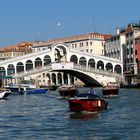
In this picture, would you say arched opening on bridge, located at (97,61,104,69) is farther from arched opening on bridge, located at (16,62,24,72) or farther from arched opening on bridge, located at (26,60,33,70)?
arched opening on bridge, located at (16,62,24,72)

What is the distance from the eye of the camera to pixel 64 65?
198 ft

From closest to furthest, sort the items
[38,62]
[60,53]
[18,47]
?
[38,62]
[60,53]
[18,47]

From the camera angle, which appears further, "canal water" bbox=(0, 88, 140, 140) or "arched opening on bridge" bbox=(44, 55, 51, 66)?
"arched opening on bridge" bbox=(44, 55, 51, 66)

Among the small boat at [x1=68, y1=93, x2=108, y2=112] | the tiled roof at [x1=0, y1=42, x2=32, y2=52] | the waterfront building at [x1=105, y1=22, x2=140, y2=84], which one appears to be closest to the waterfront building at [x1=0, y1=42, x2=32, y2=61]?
the tiled roof at [x1=0, y1=42, x2=32, y2=52]

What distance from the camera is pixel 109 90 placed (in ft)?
128

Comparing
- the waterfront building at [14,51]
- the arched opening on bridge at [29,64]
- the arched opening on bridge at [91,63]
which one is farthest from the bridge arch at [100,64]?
the waterfront building at [14,51]

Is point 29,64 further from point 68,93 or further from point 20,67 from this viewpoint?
point 68,93

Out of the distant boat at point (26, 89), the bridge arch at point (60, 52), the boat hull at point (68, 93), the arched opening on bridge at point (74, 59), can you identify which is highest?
the bridge arch at point (60, 52)

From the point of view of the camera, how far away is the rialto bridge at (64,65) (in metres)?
60.2

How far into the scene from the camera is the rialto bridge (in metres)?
60.2

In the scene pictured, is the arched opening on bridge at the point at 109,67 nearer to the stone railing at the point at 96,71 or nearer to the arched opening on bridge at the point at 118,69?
the arched opening on bridge at the point at 118,69

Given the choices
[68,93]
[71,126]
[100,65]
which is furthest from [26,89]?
[71,126]

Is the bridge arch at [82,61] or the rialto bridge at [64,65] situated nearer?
the rialto bridge at [64,65]

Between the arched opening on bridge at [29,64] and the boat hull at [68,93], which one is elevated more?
the arched opening on bridge at [29,64]
